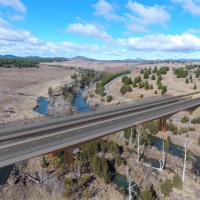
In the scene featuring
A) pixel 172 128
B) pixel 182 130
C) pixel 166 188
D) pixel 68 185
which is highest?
pixel 172 128

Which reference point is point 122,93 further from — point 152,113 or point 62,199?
point 62,199

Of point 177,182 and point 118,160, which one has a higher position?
point 118,160

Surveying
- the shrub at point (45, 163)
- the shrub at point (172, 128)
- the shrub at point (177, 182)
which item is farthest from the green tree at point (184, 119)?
the shrub at point (45, 163)

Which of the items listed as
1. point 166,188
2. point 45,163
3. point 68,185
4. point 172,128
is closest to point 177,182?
point 166,188

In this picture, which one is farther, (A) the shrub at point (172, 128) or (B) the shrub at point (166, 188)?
(A) the shrub at point (172, 128)

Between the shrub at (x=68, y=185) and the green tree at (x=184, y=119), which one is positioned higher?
the green tree at (x=184, y=119)

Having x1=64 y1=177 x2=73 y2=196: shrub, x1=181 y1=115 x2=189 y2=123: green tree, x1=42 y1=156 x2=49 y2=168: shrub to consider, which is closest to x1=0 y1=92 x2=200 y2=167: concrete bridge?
x1=42 y1=156 x2=49 y2=168: shrub

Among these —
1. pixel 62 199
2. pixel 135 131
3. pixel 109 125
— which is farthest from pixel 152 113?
pixel 62 199

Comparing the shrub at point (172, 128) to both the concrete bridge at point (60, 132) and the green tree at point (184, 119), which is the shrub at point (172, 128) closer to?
the green tree at point (184, 119)

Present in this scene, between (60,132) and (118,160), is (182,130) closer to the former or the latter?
(118,160)
